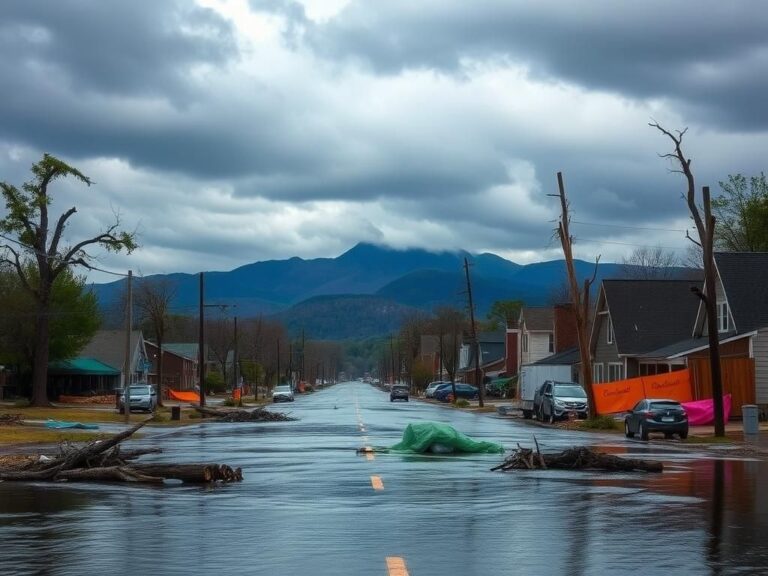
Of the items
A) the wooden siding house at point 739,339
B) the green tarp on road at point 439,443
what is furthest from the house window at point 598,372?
the green tarp on road at point 439,443

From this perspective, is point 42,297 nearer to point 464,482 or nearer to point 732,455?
point 732,455

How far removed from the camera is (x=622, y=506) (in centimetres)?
1497

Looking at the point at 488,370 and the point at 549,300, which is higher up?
the point at 549,300

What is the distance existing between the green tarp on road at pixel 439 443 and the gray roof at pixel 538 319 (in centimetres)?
7355

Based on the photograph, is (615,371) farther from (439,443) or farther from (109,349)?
(109,349)

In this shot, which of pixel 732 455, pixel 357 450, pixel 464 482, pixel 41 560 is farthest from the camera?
pixel 732 455

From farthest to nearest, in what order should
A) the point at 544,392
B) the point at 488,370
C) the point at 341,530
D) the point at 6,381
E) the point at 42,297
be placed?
the point at 488,370 → the point at 6,381 → the point at 42,297 → the point at 544,392 → the point at 341,530

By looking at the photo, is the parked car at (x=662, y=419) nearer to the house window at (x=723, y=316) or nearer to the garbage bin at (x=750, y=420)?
the garbage bin at (x=750, y=420)

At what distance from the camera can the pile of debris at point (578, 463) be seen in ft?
68.6

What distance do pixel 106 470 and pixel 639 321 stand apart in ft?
160

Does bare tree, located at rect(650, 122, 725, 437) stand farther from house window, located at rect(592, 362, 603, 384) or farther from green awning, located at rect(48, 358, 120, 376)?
green awning, located at rect(48, 358, 120, 376)

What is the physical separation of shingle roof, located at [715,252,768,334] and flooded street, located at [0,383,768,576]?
2907 centimetres

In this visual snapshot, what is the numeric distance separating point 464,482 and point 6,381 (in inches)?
2929

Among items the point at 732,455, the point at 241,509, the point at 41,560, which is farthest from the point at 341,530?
the point at 732,455
